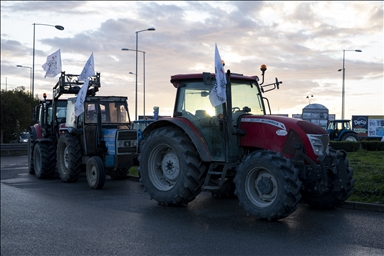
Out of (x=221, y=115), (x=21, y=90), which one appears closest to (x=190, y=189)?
(x=221, y=115)

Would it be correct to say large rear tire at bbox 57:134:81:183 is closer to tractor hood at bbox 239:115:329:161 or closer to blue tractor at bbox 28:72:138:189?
blue tractor at bbox 28:72:138:189

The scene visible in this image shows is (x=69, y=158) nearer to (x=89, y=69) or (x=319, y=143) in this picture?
(x=89, y=69)

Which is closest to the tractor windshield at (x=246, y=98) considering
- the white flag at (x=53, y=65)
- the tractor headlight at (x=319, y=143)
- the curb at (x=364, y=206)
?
the tractor headlight at (x=319, y=143)

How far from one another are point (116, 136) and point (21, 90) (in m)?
38.0

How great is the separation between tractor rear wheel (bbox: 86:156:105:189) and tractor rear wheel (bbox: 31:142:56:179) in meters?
3.25

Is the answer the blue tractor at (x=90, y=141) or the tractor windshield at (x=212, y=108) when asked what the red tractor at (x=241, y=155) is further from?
the blue tractor at (x=90, y=141)

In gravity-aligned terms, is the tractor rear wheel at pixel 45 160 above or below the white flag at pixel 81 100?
below

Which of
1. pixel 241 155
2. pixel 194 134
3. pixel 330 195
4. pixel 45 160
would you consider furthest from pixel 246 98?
pixel 45 160

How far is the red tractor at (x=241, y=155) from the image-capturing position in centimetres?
891

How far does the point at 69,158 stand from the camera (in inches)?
601

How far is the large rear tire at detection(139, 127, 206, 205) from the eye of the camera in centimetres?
1006

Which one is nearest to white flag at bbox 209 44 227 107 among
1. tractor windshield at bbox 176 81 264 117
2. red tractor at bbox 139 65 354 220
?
red tractor at bbox 139 65 354 220

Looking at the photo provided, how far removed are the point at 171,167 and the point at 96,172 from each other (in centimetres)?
393

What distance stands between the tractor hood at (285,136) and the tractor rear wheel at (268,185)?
39 cm
